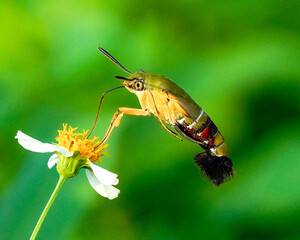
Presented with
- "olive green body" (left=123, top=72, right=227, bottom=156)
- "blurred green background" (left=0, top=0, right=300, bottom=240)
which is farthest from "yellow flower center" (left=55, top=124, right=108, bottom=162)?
"blurred green background" (left=0, top=0, right=300, bottom=240)

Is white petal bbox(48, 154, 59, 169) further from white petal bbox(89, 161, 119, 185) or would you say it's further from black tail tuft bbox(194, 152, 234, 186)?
black tail tuft bbox(194, 152, 234, 186)

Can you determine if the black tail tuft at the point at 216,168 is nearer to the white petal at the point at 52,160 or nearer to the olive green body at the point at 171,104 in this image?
the olive green body at the point at 171,104

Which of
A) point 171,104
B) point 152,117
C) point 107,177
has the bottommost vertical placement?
point 107,177

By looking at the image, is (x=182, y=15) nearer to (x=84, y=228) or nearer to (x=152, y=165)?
(x=152, y=165)

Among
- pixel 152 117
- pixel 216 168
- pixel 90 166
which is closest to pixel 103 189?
pixel 90 166

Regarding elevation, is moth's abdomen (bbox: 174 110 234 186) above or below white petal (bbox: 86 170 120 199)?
above

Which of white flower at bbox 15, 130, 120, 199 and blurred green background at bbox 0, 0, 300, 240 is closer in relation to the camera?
white flower at bbox 15, 130, 120, 199

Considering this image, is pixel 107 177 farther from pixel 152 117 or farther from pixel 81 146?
pixel 152 117
